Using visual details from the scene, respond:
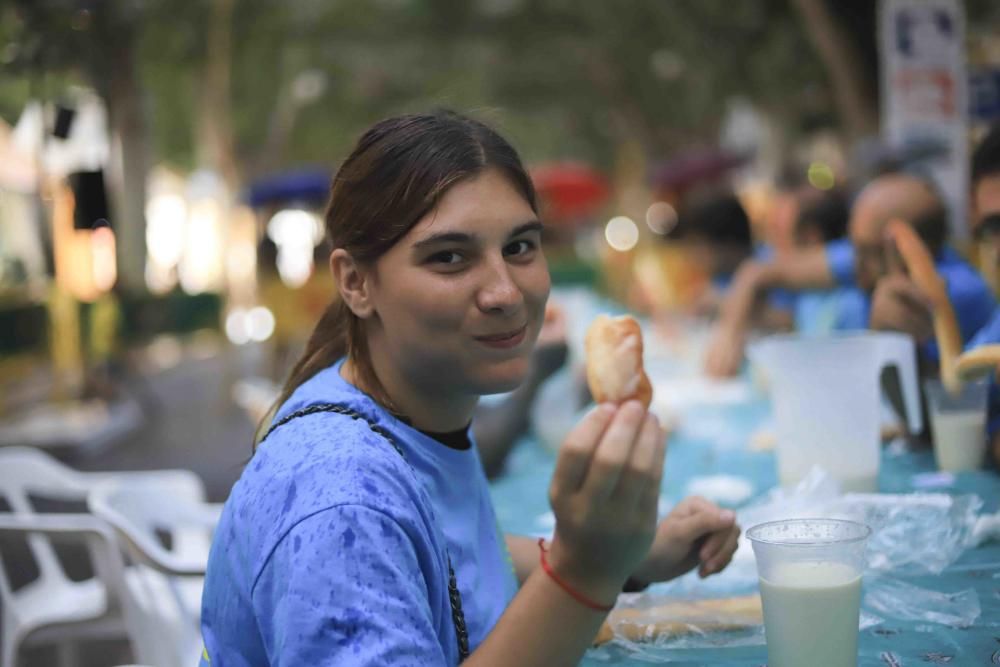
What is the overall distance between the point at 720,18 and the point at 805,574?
14905mm

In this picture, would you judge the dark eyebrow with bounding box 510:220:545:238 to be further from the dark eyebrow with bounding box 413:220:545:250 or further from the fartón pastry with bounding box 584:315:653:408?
the fartón pastry with bounding box 584:315:653:408

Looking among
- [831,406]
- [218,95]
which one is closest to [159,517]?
[831,406]

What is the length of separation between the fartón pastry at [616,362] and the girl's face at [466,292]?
100 mm

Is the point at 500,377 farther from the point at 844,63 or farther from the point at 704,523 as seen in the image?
the point at 844,63

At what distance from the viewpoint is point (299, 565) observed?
1.40m

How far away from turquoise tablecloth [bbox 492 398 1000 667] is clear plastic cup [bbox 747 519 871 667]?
201 mm

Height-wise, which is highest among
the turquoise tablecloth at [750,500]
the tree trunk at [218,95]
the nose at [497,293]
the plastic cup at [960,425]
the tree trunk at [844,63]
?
the tree trunk at [218,95]

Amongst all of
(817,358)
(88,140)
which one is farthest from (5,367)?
(817,358)

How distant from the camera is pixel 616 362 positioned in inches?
63.0

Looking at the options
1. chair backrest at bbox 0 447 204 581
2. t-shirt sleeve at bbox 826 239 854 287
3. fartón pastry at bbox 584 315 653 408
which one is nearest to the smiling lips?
fartón pastry at bbox 584 315 653 408

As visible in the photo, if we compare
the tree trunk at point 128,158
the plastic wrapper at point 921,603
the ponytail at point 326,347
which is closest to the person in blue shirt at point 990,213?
the plastic wrapper at point 921,603

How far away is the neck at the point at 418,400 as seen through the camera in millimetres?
1778

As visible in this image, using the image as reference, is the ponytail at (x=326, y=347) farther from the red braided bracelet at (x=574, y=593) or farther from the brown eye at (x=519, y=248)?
the red braided bracelet at (x=574, y=593)

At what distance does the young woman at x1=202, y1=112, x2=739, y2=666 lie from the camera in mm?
1368
